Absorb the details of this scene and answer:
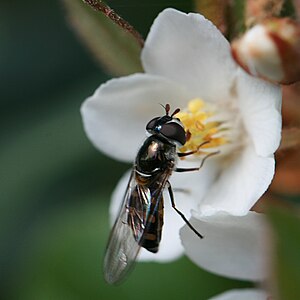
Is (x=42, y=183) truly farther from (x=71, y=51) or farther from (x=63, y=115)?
(x=71, y=51)

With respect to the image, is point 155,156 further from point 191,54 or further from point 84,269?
point 84,269

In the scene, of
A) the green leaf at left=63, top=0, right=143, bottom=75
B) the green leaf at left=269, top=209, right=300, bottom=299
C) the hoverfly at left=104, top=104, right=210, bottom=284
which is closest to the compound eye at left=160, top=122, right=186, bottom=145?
the hoverfly at left=104, top=104, right=210, bottom=284

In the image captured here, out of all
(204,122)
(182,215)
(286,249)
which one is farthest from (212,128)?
(286,249)

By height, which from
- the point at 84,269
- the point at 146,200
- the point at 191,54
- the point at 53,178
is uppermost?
the point at 191,54

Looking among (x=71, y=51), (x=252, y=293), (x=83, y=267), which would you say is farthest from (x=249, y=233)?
(x=71, y=51)

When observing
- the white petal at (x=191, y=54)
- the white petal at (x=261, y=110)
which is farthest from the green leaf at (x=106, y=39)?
the white petal at (x=261, y=110)

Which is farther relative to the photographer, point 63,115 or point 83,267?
point 63,115

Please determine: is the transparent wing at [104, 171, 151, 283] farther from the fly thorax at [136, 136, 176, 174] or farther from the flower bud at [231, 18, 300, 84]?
the flower bud at [231, 18, 300, 84]
